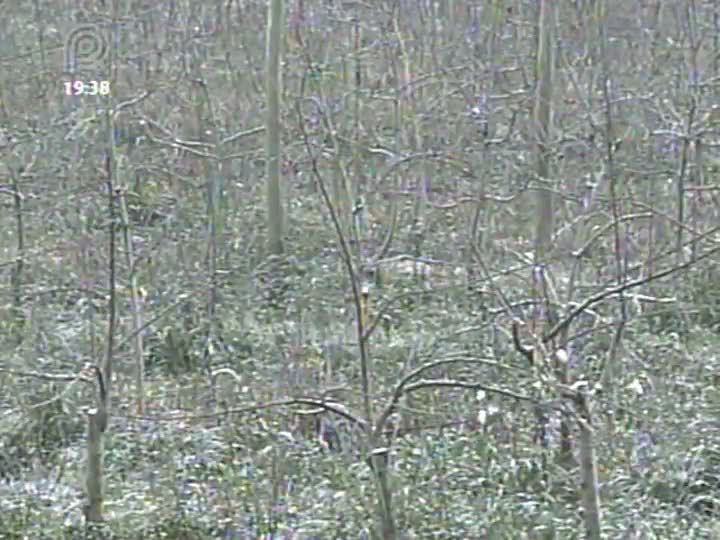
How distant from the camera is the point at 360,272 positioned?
5.78 metres

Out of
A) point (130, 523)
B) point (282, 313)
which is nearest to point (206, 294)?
point (282, 313)

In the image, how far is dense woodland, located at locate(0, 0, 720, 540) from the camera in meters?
5.32

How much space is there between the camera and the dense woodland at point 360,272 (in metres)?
5.32

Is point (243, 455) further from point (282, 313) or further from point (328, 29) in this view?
point (328, 29)

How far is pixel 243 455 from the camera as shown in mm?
5961
